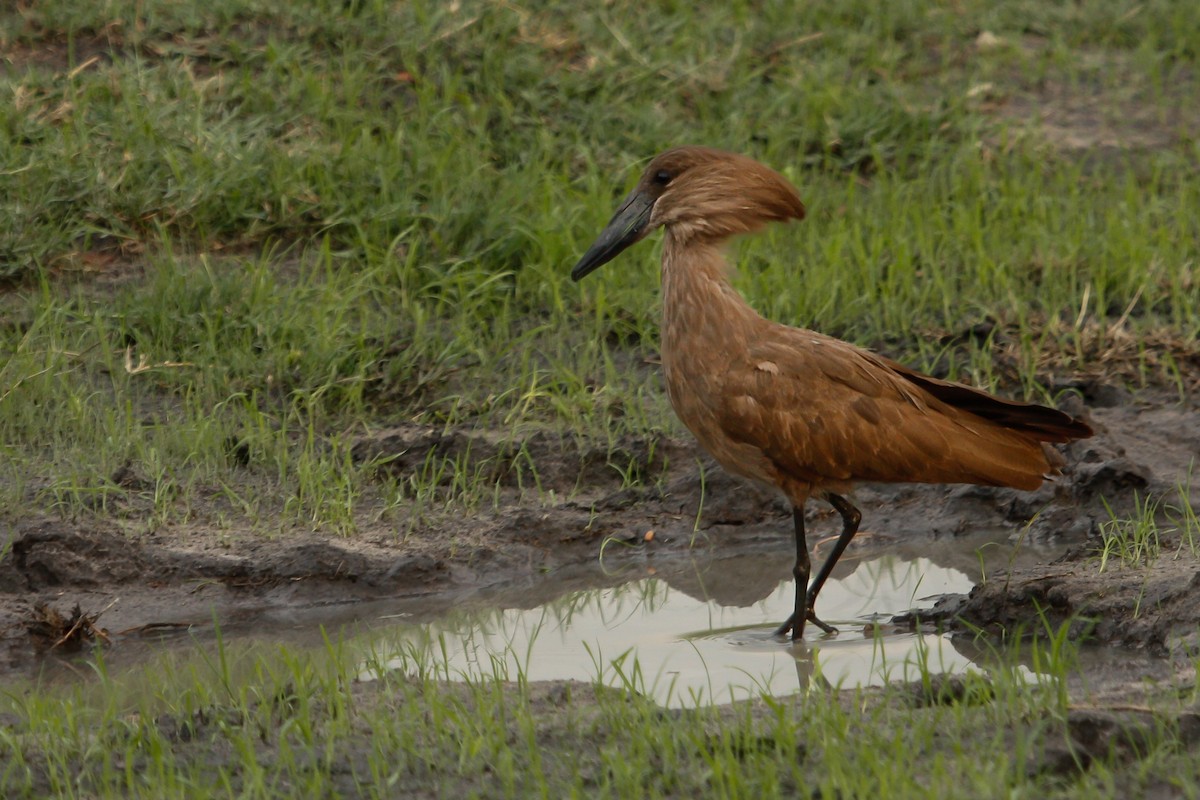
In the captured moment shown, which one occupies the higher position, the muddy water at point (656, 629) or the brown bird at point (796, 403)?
the brown bird at point (796, 403)

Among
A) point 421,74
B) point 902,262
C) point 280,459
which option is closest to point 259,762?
point 280,459

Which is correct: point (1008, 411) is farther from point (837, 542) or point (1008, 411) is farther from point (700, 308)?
point (700, 308)

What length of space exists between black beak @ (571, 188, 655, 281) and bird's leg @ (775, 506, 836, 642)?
1.14 meters

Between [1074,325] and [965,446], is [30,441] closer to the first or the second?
[965,446]

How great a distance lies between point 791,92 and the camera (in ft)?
28.7

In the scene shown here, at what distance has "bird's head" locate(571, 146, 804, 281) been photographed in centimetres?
561

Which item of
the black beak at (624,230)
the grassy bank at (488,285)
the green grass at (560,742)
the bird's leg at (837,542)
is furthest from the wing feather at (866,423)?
the green grass at (560,742)

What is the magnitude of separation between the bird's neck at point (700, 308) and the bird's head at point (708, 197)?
8 cm

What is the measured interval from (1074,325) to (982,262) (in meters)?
0.55

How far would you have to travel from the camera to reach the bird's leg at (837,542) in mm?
5504

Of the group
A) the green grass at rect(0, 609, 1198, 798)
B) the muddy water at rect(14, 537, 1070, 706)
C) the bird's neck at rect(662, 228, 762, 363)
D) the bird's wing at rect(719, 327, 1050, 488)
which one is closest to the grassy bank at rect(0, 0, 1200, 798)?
the green grass at rect(0, 609, 1198, 798)

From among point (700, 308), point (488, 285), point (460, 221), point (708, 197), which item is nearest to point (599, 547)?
point (700, 308)

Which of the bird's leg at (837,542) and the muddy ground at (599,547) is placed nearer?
the muddy ground at (599,547)

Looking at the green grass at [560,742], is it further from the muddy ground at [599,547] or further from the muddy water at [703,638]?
the muddy ground at [599,547]
